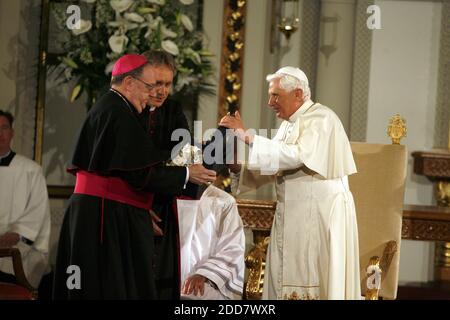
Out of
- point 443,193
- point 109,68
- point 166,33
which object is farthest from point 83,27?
point 443,193

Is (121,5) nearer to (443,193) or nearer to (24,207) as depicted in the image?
(24,207)

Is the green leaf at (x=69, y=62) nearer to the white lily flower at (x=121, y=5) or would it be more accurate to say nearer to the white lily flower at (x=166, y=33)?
the white lily flower at (x=121, y=5)

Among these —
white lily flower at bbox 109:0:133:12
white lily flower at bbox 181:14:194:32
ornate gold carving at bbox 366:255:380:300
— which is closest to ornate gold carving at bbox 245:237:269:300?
ornate gold carving at bbox 366:255:380:300

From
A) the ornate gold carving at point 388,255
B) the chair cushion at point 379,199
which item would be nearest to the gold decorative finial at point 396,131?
the chair cushion at point 379,199

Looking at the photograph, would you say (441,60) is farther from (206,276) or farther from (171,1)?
(206,276)

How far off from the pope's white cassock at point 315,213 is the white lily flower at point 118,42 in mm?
1884

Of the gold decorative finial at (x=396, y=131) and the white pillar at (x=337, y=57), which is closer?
the gold decorative finial at (x=396, y=131)

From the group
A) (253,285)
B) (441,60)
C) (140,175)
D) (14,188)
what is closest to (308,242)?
(253,285)

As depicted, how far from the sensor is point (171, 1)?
7.60m

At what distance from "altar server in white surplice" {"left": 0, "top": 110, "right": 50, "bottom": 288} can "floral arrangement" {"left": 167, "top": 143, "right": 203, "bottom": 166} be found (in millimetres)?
1774

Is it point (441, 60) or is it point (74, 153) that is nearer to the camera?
point (74, 153)

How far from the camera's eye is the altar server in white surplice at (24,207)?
7.03 metres

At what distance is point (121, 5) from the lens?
7.18 m
